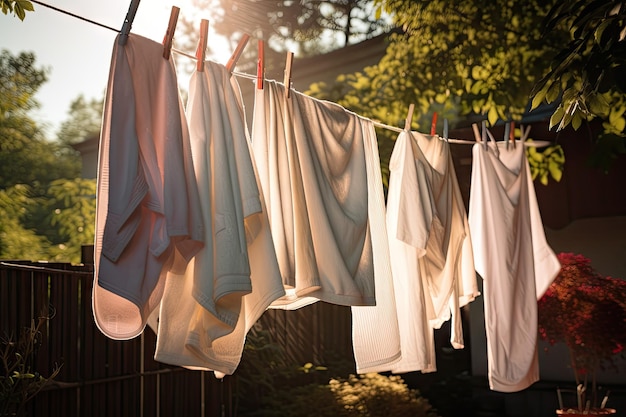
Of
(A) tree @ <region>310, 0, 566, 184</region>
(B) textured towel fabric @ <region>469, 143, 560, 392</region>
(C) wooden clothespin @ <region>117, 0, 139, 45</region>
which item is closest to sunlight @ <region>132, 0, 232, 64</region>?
(A) tree @ <region>310, 0, 566, 184</region>

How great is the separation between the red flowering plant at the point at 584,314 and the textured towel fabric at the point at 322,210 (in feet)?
8.88

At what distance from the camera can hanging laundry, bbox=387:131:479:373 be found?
3402 mm

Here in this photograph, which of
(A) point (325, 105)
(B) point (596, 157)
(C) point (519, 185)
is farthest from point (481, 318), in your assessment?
(A) point (325, 105)

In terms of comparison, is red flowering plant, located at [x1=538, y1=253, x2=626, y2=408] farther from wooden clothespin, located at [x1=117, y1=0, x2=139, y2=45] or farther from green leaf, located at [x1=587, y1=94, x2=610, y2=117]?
wooden clothespin, located at [x1=117, y1=0, x2=139, y2=45]

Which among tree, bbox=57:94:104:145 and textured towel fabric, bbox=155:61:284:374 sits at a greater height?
tree, bbox=57:94:104:145

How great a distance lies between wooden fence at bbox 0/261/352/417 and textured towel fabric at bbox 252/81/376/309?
1433 mm

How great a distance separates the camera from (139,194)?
2.03 meters

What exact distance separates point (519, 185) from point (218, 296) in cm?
229

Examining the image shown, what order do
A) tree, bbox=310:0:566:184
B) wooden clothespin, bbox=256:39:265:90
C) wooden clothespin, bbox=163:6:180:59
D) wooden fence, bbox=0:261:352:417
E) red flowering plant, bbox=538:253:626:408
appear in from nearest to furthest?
wooden clothespin, bbox=163:6:180:59 < wooden clothespin, bbox=256:39:265:90 < wooden fence, bbox=0:261:352:417 < red flowering plant, bbox=538:253:626:408 < tree, bbox=310:0:566:184

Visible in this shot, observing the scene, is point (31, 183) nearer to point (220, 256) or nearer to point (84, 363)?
point (84, 363)

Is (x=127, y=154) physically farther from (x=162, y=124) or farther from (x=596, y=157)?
(x=596, y=157)

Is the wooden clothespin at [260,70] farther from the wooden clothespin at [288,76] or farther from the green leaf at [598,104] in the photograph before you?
the green leaf at [598,104]

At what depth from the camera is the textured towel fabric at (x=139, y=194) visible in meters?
2.01

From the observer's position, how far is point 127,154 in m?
2.05
